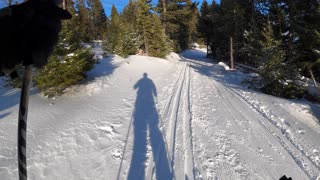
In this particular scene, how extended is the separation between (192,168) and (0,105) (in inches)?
306

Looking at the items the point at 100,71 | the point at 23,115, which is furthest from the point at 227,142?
the point at 100,71

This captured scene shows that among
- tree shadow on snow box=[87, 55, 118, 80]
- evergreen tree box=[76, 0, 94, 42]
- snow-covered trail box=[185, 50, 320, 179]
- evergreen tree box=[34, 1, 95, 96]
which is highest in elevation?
evergreen tree box=[76, 0, 94, 42]

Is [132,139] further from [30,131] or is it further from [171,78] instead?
[171,78]

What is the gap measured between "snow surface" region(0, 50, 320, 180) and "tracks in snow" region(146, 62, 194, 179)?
0.08 feet

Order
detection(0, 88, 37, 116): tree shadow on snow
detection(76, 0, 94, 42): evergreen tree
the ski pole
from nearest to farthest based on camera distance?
the ski pole < detection(0, 88, 37, 116): tree shadow on snow < detection(76, 0, 94, 42): evergreen tree

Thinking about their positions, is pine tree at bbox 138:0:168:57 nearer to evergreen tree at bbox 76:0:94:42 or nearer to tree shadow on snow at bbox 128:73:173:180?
evergreen tree at bbox 76:0:94:42

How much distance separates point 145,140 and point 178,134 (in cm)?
108

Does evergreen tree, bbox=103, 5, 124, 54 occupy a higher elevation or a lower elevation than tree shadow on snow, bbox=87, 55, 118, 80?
higher

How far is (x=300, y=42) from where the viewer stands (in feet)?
54.5

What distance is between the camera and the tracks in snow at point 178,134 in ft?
22.4

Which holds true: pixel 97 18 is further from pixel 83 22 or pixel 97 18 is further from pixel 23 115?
pixel 23 115

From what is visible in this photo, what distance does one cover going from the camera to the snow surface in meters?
6.84

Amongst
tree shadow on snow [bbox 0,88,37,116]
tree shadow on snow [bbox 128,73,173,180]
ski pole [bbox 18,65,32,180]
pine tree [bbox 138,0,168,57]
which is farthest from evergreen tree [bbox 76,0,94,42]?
ski pole [bbox 18,65,32,180]

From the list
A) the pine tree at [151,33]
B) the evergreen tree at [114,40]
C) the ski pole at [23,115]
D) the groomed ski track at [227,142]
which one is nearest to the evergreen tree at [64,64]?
the groomed ski track at [227,142]
